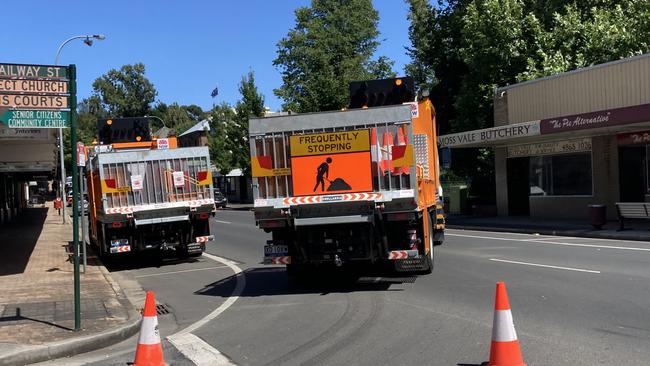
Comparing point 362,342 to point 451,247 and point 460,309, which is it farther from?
point 451,247

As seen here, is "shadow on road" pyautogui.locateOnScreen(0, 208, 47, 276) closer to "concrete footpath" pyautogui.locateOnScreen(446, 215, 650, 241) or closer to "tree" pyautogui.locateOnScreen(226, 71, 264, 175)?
"concrete footpath" pyautogui.locateOnScreen(446, 215, 650, 241)

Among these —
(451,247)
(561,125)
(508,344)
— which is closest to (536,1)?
(561,125)

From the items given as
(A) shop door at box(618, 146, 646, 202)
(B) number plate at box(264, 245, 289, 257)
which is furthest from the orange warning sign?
(A) shop door at box(618, 146, 646, 202)

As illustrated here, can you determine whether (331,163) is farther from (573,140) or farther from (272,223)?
(573,140)

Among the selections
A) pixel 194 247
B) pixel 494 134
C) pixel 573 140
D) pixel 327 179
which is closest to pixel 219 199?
pixel 494 134

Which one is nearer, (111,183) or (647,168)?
(111,183)

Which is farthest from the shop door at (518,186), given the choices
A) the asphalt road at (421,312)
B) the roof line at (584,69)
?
the asphalt road at (421,312)

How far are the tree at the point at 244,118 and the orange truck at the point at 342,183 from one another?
135ft

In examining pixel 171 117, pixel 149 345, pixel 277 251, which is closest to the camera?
pixel 149 345

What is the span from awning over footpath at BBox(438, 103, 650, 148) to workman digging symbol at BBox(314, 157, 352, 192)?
11973 mm

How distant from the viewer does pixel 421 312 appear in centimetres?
828

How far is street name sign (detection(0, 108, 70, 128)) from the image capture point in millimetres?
7648

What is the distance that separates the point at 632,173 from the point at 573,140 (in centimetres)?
268

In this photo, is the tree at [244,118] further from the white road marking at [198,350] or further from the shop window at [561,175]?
the white road marking at [198,350]
